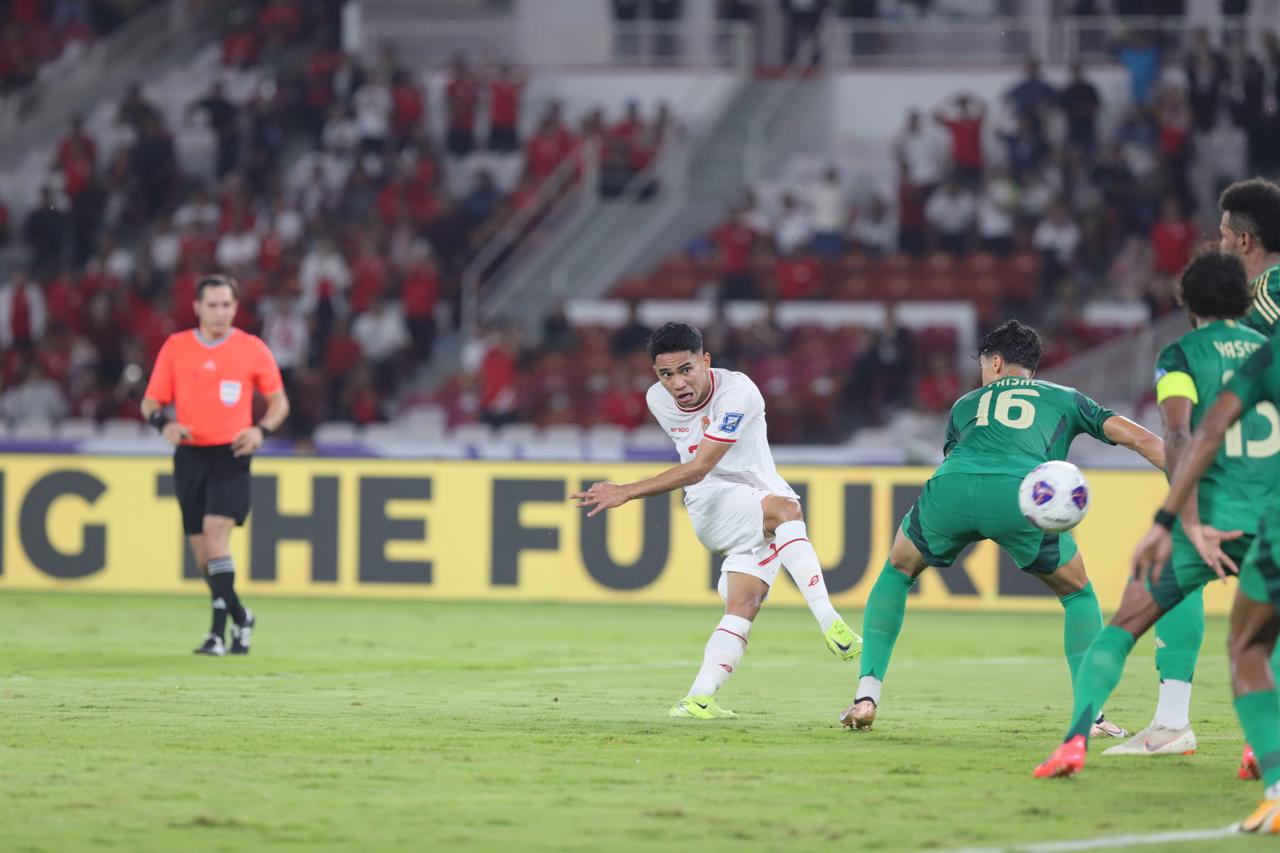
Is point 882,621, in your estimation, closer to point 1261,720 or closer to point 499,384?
point 1261,720

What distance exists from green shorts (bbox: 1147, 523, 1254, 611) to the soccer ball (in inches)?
45.3

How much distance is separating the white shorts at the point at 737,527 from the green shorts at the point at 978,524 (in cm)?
83

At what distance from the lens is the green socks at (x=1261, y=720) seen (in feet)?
21.4

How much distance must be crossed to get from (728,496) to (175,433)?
4111 mm

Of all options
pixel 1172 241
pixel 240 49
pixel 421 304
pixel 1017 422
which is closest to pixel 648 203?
pixel 421 304

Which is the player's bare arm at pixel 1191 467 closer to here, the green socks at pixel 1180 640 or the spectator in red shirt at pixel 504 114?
the green socks at pixel 1180 640

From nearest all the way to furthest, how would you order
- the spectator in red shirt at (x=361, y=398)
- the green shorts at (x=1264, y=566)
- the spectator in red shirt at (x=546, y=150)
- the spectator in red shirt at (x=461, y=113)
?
1. the green shorts at (x=1264, y=566)
2. the spectator in red shirt at (x=361, y=398)
3. the spectator in red shirt at (x=546, y=150)
4. the spectator in red shirt at (x=461, y=113)

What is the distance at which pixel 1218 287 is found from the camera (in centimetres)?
701

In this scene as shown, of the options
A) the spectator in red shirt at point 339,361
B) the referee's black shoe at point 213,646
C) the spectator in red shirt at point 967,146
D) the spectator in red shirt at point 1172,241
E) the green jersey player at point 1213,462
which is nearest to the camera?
the green jersey player at point 1213,462

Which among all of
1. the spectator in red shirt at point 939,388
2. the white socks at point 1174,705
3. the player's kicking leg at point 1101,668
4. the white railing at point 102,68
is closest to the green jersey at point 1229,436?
the player's kicking leg at point 1101,668

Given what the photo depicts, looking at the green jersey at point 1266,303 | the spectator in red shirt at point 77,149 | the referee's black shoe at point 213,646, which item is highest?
the spectator in red shirt at point 77,149

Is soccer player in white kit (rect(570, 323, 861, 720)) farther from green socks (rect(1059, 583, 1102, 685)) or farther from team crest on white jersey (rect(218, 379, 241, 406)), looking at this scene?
team crest on white jersey (rect(218, 379, 241, 406))

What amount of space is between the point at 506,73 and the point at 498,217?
9.34 ft

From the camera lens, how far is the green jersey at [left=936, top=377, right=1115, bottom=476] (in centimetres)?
877
